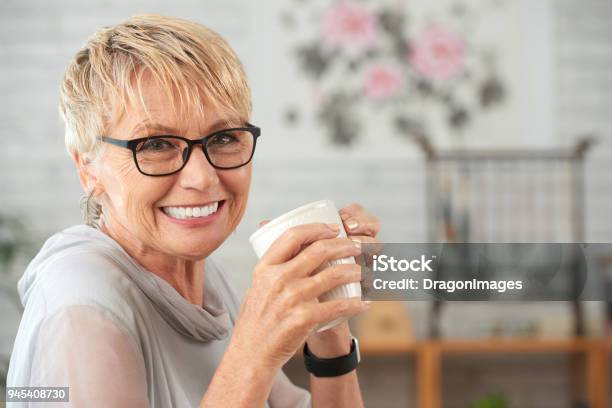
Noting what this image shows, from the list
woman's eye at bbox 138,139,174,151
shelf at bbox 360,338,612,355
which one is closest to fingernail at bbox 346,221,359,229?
woman's eye at bbox 138,139,174,151

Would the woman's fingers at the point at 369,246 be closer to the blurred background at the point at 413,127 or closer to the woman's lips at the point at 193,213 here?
the woman's lips at the point at 193,213

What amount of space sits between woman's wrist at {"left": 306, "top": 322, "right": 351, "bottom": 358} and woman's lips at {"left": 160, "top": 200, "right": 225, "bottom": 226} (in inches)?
4.7

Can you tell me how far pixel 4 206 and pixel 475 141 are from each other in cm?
144

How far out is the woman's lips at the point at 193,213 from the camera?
38 cm

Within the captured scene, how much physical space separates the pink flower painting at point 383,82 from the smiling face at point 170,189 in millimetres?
1828

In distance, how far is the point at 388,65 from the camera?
7.18 ft

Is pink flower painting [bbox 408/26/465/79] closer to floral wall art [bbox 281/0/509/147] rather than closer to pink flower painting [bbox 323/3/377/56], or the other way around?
floral wall art [bbox 281/0/509/147]

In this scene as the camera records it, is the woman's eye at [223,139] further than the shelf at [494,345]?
No

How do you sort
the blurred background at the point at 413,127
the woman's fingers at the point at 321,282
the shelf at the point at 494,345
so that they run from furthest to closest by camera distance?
the blurred background at the point at 413,127 → the shelf at the point at 494,345 → the woman's fingers at the point at 321,282

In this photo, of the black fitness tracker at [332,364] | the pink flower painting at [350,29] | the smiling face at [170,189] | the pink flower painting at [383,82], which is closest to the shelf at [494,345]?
the pink flower painting at [383,82]

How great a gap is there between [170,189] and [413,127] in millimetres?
1869

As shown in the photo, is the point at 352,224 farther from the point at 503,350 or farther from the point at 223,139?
the point at 503,350

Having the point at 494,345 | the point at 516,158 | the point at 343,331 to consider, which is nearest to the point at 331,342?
the point at 343,331

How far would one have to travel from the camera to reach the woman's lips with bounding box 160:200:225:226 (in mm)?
378
